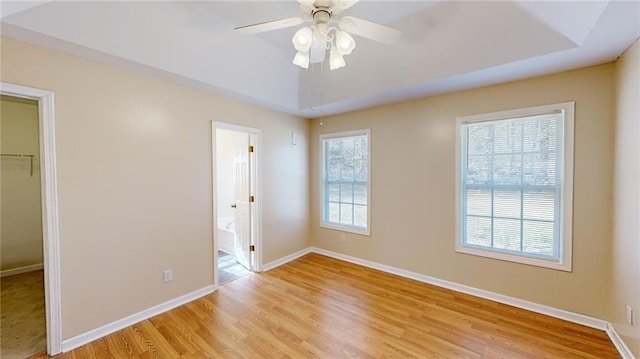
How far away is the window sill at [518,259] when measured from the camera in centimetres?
242

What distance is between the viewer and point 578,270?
2357mm

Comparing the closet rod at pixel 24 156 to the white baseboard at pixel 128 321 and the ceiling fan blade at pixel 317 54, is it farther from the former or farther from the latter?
the ceiling fan blade at pixel 317 54

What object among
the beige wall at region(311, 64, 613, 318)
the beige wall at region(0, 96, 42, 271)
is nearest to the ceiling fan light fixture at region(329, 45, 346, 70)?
the beige wall at region(311, 64, 613, 318)

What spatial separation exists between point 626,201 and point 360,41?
274cm

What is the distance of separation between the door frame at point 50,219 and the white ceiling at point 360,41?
1.68 feet

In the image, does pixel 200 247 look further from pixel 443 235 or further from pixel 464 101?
pixel 464 101

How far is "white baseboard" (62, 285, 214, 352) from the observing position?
206cm

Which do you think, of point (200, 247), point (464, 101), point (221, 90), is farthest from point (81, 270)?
point (464, 101)

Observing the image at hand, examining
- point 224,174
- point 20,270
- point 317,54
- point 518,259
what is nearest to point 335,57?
point 317,54

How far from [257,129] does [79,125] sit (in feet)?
6.06

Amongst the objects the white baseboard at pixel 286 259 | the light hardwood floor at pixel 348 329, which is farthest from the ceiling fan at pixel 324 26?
the white baseboard at pixel 286 259

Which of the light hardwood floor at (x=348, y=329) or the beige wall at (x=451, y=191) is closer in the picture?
the light hardwood floor at (x=348, y=329)

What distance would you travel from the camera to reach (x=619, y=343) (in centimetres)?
202

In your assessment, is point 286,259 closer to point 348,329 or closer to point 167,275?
point 167,275
